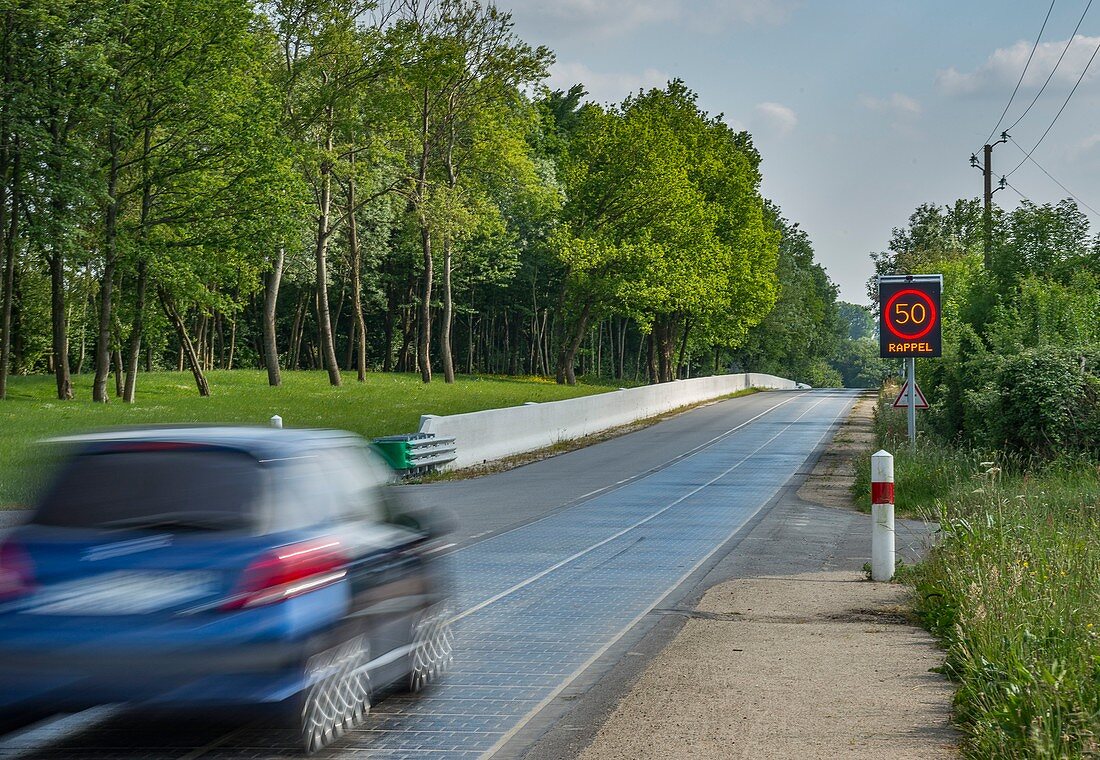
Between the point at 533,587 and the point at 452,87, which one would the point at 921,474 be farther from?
the point at 452,87

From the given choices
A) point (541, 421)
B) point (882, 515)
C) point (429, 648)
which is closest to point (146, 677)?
point (429, 648)

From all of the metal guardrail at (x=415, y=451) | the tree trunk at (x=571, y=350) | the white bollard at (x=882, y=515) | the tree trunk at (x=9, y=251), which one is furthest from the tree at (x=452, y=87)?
the white bollard at (x=882, y=515)

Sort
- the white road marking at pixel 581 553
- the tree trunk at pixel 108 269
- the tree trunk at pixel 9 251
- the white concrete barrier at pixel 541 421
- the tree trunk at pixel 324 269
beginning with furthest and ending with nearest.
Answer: the tree trunk at pixel 324 269 → the tree trunk at pixel 108 269 → the tree trunk at pixel 9 251 → the white concrete barrier at pixel 541 421 → the white road marking at pixel 581 553

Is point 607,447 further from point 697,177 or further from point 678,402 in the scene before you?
point 697,177

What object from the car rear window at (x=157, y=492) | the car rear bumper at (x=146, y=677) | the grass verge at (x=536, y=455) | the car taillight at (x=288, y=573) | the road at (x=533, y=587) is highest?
the car rear window at (x=157, y=492)

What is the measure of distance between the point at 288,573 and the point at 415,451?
19531 mm

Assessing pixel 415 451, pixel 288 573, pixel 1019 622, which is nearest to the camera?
pixel 288 573

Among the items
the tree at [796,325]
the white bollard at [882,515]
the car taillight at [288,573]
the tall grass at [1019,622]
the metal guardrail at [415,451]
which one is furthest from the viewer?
the tree at [796,325]

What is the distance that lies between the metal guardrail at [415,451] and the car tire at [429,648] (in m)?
16.0

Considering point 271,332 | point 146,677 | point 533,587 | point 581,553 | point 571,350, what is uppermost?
point 271,332

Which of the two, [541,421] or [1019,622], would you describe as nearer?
[1019,622]

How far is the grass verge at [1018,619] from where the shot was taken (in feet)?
16.4

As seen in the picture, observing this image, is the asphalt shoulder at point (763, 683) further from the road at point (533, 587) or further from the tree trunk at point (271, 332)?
the tree trunk at point (271, 332)

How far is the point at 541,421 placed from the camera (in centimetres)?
3500
